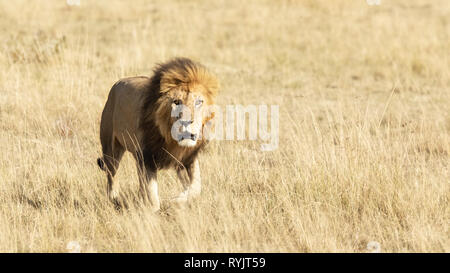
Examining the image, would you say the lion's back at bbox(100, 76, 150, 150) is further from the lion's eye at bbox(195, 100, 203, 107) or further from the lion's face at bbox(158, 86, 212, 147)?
the lion's eye at bbox(195, 100, 203, 107)

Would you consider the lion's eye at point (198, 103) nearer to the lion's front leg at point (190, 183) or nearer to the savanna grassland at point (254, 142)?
the lion's front leg at point (190, 183)

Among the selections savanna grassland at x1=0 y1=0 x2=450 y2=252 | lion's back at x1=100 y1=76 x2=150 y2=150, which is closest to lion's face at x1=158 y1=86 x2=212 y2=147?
lion's back at x1=100 y1=76 x2=150 y2=150

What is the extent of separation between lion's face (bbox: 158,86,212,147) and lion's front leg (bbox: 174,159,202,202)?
0.43 meters

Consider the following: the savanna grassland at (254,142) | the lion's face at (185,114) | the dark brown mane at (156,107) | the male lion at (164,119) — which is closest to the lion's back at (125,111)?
the male lion at (164,119)

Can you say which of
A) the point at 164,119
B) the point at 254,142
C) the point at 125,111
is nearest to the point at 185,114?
the point at 164,119

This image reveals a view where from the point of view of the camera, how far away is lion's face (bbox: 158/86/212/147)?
12.9 feet

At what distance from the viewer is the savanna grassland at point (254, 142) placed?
4.25 metres

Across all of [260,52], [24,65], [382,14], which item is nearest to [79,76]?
[24,65]

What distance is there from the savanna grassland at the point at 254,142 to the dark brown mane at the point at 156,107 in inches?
14.0

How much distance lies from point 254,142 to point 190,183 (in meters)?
2.28

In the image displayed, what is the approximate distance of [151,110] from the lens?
13.8 ft

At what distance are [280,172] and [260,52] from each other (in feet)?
21.6
